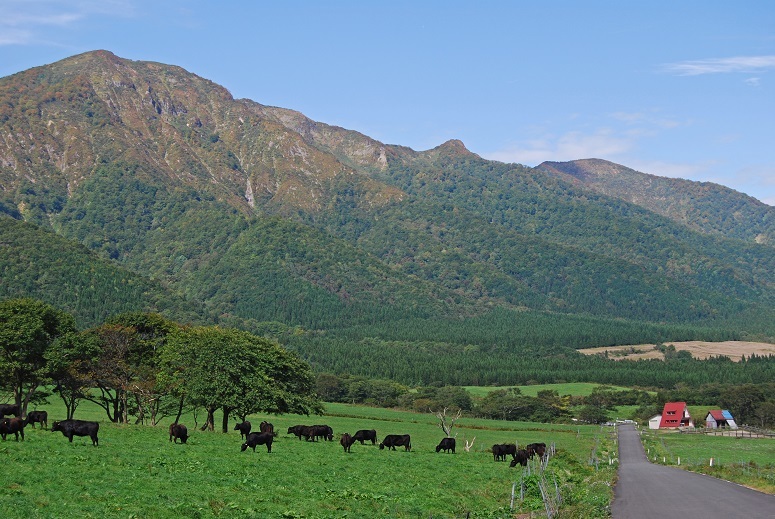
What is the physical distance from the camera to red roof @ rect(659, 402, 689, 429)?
17438 cm

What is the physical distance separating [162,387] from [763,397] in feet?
520

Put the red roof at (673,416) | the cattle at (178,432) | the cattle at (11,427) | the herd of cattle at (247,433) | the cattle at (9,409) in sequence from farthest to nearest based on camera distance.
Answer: the red roof at (673,416)
the cattle at (9,409)
the cattle at (178,432)
the herd of cattle at (247,433)
the cattle at (11,427)

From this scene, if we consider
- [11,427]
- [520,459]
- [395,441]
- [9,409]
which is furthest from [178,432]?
[520,459]

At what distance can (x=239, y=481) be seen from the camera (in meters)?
39.4

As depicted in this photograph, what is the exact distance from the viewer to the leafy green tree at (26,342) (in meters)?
72.9

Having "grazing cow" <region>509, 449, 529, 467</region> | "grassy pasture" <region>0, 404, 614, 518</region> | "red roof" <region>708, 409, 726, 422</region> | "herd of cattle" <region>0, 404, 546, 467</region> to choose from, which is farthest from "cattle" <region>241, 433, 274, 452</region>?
"red roof" <region>708, 409, 726, 422</region>

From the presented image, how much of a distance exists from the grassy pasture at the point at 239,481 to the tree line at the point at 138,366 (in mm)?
9443

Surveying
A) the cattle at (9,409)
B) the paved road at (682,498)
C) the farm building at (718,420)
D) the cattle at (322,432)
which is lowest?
the farm building at (718,420)

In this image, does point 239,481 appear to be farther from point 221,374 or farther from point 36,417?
point 221,374

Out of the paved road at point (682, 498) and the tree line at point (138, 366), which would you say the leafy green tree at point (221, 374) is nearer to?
the tree line at point (138, 366)

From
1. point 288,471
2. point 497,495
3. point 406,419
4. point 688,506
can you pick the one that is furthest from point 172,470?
point 406,419

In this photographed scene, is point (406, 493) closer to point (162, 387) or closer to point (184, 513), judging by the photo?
point (184, 513)

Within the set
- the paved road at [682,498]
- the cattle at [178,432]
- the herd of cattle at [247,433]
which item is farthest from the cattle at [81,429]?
the paved road at [682,498]

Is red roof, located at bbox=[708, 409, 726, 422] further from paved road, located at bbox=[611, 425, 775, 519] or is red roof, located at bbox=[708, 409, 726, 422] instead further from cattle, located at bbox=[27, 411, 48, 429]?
cattle, located at bbox=[27, 411, 48, 429]
